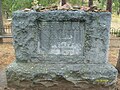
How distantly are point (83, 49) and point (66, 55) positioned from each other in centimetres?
39

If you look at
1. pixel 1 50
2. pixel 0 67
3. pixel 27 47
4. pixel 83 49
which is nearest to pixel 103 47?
pixel 83 49

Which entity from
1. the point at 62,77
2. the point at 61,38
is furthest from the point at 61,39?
the point at 62,77

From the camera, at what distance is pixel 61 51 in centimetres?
571

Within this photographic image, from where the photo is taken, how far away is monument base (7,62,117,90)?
217 inches

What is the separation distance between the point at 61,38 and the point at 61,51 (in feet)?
0.95

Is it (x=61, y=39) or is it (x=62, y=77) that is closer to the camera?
(x=62, y=77)

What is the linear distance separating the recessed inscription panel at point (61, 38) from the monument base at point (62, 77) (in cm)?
33

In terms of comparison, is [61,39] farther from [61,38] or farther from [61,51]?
[61,51]

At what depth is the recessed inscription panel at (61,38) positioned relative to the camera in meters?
5.57

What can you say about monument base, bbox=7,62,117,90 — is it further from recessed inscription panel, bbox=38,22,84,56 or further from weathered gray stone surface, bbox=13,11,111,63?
recessed inscription panel, bbox=38,22,84,56

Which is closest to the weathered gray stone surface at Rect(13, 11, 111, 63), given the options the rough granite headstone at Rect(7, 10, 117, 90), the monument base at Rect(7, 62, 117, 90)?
the rough granite headstone at Rect(7, 10, 117, 90)

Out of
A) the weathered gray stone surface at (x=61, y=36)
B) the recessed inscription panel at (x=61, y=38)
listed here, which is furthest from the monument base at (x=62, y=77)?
the recessed inscription panel at (x=61, y=38)

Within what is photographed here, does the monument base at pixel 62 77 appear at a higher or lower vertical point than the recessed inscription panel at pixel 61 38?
lower

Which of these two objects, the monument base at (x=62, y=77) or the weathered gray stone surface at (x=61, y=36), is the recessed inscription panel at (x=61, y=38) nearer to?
the weathered gray stone surface at (x=61, y=36)
